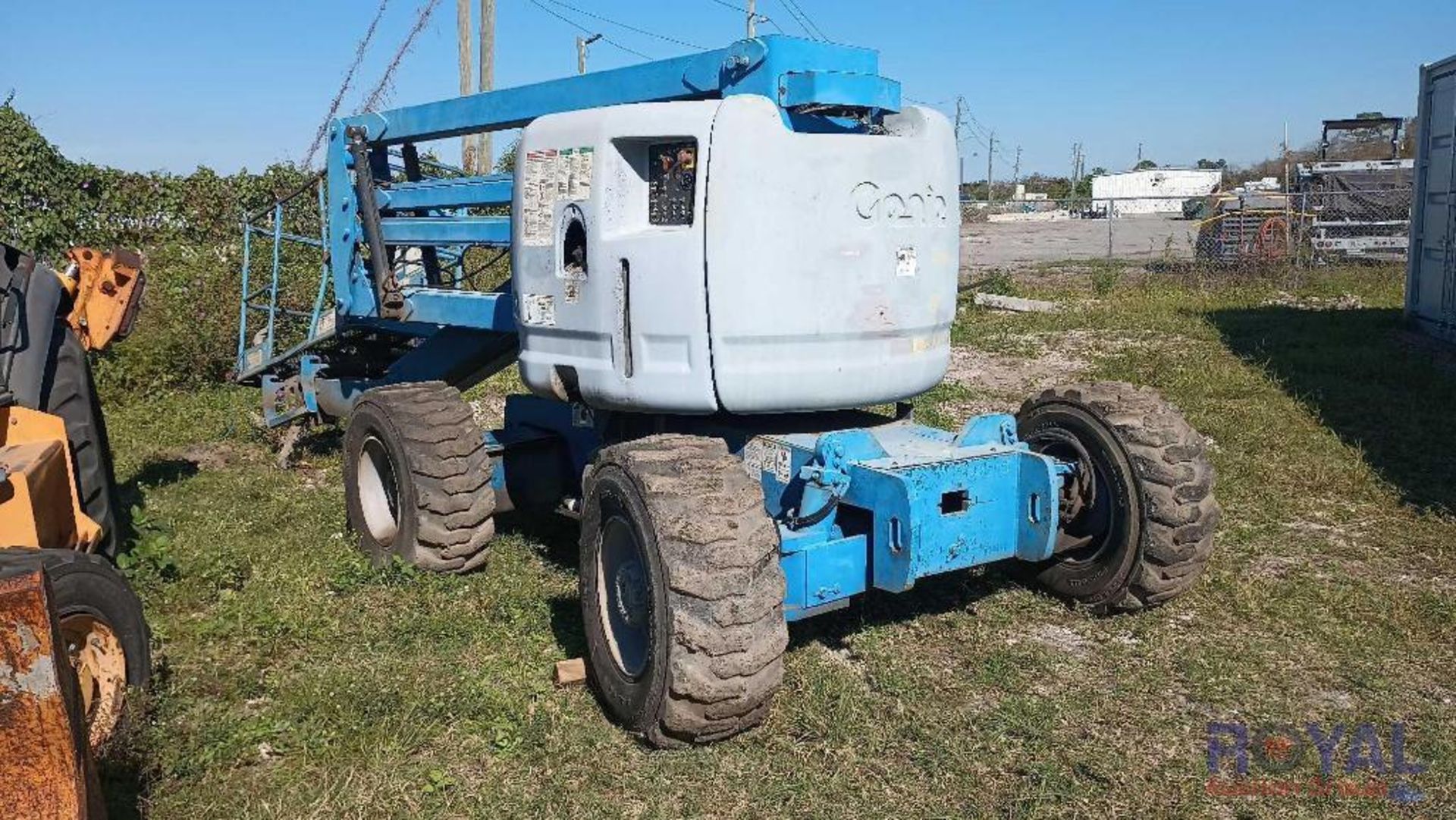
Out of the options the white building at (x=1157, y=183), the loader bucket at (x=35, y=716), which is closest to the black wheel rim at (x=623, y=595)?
the loader bucket at (x=35, y=716)

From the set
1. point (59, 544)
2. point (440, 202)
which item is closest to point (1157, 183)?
point (440, 202)

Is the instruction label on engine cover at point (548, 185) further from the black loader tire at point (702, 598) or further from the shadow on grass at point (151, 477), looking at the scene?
the shadow on grass at point (151, 477)

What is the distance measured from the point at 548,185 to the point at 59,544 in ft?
7.99

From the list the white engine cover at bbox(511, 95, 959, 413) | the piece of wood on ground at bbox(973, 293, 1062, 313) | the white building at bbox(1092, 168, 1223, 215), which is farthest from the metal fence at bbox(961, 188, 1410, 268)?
the white building at bbox(1092, 168, 1223, 215)

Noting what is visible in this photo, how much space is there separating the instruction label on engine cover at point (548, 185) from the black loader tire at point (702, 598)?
4.03 feet

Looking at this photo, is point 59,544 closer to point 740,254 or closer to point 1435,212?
point 740,254

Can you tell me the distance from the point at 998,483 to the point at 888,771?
1.27 meters

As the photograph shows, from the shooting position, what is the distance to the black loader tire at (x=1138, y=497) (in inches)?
198

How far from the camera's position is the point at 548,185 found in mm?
4945

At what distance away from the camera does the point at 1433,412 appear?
970 cm

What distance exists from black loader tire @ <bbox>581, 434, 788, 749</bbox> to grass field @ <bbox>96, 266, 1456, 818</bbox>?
0.23 metres

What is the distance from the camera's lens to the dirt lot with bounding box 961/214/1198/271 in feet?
93.0

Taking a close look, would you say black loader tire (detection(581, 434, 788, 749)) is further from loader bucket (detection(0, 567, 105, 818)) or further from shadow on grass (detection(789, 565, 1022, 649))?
loader bucket (detection(0, 567, 105, 818))

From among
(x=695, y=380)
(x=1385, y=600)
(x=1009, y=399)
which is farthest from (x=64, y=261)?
(x=1385, y=600)
